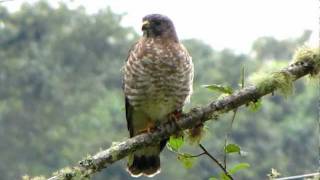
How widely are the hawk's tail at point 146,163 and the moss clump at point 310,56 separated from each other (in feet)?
4.93

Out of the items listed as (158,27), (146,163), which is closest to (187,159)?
(146,163)

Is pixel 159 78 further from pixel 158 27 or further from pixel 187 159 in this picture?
pixel 187 159

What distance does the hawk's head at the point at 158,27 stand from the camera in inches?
202

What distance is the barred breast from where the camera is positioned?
4.74 m

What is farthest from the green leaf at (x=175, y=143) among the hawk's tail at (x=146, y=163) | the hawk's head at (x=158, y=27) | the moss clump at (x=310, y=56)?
the hawk's head at (x=158, y=27)

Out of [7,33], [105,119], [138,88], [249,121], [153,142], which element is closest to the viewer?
[153,142]

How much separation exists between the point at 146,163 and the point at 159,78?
1.84 ft

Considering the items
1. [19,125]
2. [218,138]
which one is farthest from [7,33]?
[218,138]

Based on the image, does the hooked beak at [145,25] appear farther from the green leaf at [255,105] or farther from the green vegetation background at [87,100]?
the green vegetation background at [87,100]

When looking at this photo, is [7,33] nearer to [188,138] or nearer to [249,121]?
[249,121]

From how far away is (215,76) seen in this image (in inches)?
1001

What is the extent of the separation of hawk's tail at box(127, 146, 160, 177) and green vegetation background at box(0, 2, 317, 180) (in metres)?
15.0

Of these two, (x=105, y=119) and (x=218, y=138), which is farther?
(x=105, y=119)

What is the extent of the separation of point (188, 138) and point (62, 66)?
24.4 metres
